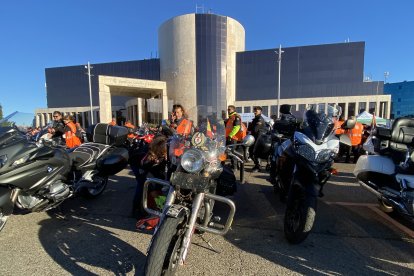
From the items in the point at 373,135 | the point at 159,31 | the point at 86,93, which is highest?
the point at 159,31

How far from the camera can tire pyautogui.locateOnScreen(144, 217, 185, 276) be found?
1912mm

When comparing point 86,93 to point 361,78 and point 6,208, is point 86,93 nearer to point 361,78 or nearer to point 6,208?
point 361,78

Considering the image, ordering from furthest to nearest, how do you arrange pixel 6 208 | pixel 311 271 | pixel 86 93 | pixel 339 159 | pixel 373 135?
pixel 86 93
pixel 339 159
pixel 373 135
pixel 6 208
pixel 311 271

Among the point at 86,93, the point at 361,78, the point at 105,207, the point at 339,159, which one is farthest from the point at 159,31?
the point at 105,207

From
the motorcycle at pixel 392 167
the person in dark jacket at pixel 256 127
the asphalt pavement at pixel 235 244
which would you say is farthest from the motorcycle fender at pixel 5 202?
the person in dark jacket at pixel 256 127

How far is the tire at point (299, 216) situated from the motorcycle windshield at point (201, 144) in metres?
1.03

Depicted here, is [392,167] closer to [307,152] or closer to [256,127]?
[307,152]

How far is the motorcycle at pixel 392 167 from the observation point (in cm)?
264

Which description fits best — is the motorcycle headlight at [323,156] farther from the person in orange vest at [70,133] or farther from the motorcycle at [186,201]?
the person in orange vest at [70,133]

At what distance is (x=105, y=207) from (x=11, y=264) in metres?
1.59

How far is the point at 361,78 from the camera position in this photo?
149 feet

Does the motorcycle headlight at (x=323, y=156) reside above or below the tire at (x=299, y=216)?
above

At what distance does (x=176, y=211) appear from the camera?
81.9 inches

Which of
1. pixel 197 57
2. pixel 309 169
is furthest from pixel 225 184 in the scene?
pixel 197 57
